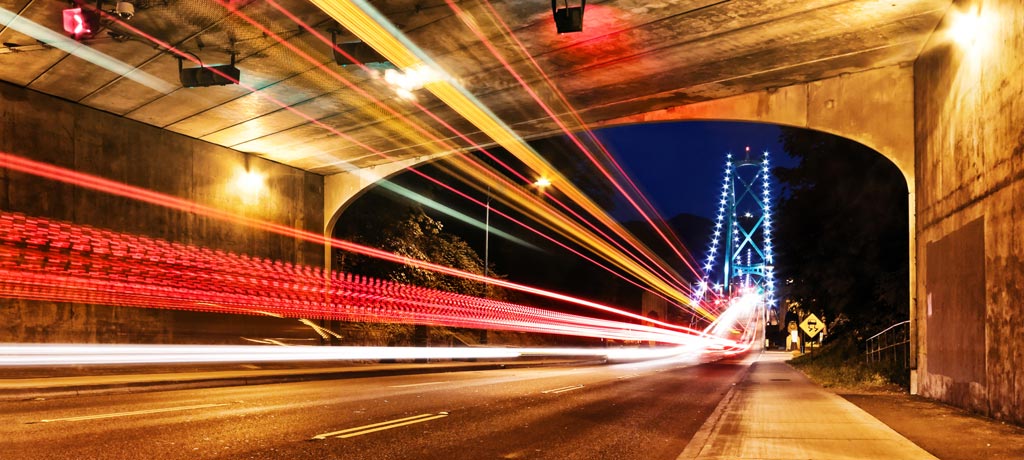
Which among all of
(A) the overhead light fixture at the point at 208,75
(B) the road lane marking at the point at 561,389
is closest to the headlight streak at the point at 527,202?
(A) the overhead light fixture at the point at 208,75

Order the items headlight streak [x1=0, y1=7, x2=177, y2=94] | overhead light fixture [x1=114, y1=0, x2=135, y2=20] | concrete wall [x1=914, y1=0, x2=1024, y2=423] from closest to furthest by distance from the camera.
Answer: concrete wall [x1=914, y1=0, x2=1024, y2=423] < overhead light fixture [x1=114, y1=0, x2=135, y2=20] < headlight streak [x1=0, y1=7, x2=177, y2=94]

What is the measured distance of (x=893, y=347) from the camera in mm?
21125

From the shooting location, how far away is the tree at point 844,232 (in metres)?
23.1

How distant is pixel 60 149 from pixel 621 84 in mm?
13806

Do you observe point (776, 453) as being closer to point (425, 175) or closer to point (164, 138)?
point (164, 138)

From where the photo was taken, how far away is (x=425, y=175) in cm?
3953

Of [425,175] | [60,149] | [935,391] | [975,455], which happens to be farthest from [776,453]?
[425,175]

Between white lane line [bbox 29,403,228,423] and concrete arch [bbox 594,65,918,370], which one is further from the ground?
concrete arch [bbox 594,65,918,370]

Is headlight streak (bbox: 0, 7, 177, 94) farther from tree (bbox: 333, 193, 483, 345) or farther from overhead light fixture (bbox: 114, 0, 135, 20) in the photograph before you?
tree (bbox: 333, 193, 483, 345)

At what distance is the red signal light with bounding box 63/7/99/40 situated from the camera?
13.7 metres

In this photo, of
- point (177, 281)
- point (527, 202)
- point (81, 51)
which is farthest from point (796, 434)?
point (527, 202)

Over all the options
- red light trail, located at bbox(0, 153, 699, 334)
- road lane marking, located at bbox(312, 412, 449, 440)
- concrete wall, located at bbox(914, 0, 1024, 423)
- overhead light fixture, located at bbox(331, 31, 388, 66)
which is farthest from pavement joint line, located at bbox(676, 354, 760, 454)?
red light trail, located at bbox(0, 153, 699, 334)

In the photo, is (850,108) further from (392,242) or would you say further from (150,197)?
(392,242)

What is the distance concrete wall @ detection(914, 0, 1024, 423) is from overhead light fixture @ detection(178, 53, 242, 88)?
13968 millimetres
